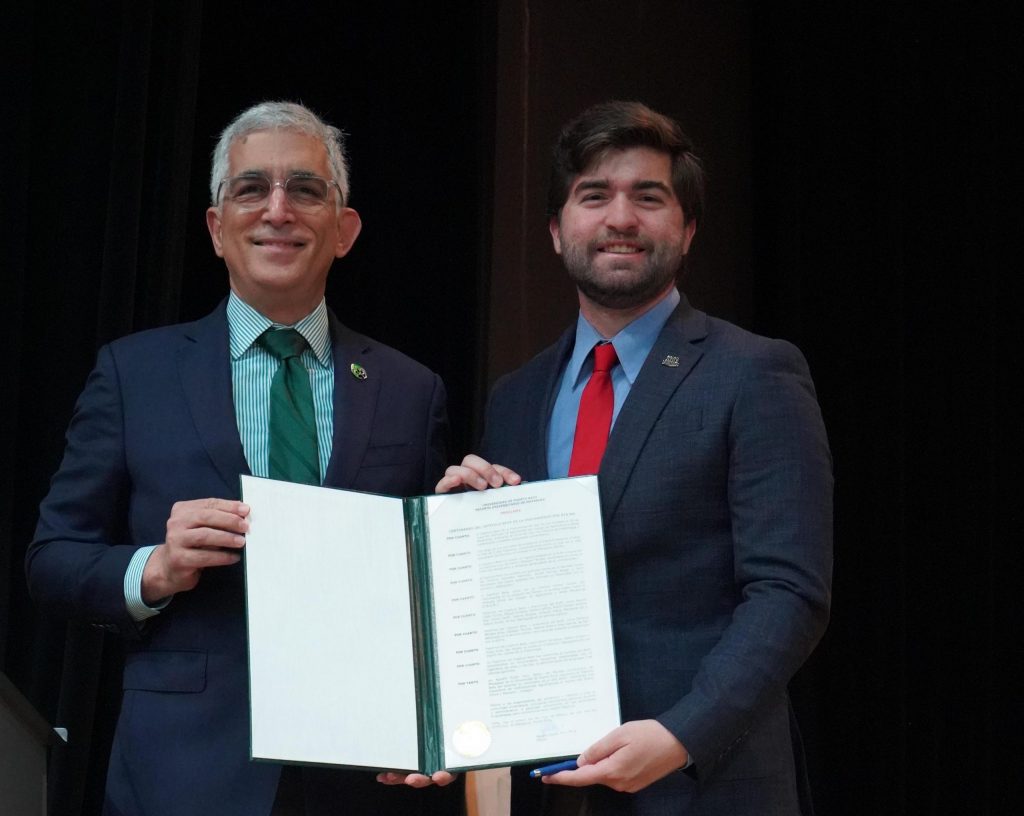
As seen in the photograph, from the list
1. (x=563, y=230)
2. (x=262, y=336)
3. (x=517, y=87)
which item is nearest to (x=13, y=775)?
(x=262, y=336)

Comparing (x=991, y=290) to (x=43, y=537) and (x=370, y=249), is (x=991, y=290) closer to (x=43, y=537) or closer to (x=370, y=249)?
(x=370, y=249)

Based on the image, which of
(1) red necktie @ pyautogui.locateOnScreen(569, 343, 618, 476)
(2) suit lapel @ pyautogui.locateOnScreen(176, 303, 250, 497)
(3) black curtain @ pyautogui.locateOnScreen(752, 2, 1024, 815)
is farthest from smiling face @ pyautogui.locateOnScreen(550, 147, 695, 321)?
(3) black curtain @ pyautogui.locateOnScreen(752, 2, 1024, 815)

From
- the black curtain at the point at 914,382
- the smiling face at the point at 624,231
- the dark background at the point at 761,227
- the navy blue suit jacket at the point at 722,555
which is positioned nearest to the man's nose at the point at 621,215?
the smiling face at the point at 624,231

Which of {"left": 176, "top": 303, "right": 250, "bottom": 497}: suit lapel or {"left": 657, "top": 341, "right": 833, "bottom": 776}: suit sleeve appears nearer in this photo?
{"left": 657, "top": 341, "right": 833, "bottom": 776}: suit sleeve

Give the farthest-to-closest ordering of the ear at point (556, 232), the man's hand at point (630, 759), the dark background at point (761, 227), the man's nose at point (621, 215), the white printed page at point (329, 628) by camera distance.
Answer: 1. the dark background at point (761, 227)
2. the ear at point (556, 232)
3. the man's nose at point (621, 215)
4. the white printed page at point (329, 628)
5. the man's hand at point (630, 759)

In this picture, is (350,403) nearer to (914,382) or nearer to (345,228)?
(345,228)

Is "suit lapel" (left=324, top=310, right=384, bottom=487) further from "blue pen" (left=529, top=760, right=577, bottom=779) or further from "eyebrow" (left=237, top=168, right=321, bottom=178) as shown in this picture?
"blue pen" (left=529, top=760, right=577, bottom=779)

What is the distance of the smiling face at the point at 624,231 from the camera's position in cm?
239

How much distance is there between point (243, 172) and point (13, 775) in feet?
3.51

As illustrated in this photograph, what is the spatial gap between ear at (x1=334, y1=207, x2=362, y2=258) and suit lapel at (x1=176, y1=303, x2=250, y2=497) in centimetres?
26

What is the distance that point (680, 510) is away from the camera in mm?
2160

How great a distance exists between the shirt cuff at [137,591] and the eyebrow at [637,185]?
955 millimetres

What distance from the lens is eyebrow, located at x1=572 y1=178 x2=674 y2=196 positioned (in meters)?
2.44

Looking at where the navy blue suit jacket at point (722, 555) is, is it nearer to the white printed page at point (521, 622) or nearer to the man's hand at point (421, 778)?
the white printed page at point (521, 622)
